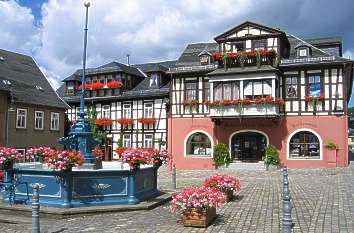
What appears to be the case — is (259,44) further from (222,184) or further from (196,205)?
(196,205)

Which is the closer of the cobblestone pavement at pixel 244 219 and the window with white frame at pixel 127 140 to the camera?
the cobblestone pavement at pixel 244 219

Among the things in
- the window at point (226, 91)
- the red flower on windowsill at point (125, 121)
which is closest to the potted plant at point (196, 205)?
the window at point (226, 91)

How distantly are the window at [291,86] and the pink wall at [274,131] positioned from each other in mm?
1602

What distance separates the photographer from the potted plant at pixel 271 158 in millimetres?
29464

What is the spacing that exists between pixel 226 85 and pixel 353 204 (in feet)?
61.9

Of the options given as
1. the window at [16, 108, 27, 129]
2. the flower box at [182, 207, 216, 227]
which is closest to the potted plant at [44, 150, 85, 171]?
the flower box at [182, 207, 216, 227]

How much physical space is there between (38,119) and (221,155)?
50.2 ft

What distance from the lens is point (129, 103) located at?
1571 inches

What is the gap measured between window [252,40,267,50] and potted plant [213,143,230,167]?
7297 mm

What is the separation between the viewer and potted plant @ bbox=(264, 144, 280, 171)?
29.5m

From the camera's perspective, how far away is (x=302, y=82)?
98.7ft

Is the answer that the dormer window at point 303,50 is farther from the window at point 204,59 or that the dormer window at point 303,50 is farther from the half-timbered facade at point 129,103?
the half-timbered facade at point 129,103

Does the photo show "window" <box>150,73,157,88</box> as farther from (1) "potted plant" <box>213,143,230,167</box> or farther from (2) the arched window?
(2) the arched window

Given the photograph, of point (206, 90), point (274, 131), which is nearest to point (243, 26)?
point (206, 90)
